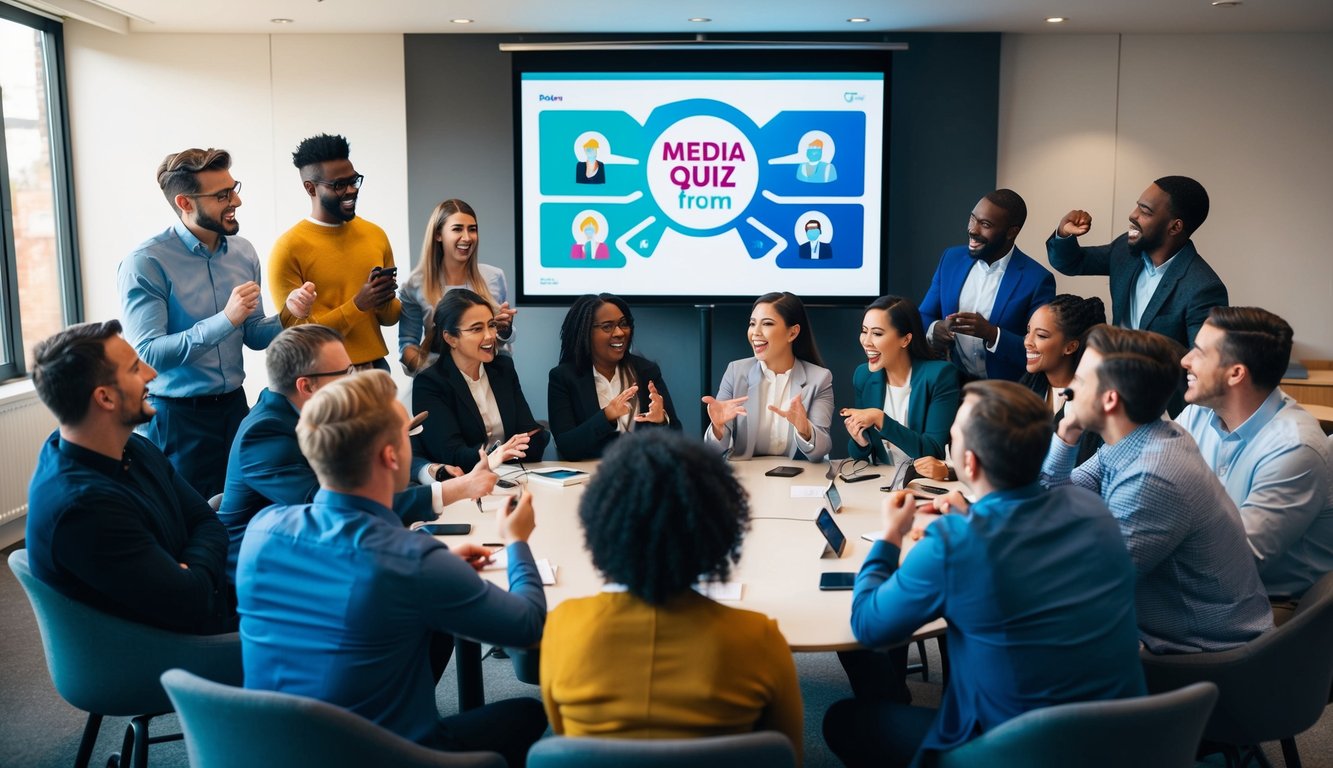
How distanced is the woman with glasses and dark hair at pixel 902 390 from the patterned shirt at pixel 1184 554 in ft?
4.48

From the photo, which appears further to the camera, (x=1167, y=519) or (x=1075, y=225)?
(x=1075, y=225)

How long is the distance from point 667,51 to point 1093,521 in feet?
14.7

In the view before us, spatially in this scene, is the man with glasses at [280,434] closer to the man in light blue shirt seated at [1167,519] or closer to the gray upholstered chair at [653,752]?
the gray upholstered chair at [653,752]

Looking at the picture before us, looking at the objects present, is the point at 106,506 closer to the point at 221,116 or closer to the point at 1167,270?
the point at 1167,270

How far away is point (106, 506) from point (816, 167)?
4.41 meters

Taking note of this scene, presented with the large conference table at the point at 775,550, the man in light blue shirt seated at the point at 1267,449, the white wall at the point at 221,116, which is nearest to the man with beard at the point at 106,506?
the large conference table at the point at 775,550

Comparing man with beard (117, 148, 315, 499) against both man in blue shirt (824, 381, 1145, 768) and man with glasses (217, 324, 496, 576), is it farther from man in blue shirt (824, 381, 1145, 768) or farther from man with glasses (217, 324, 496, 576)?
man in blue shirt (824, 381, 1145, 768)

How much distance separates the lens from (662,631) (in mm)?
1751

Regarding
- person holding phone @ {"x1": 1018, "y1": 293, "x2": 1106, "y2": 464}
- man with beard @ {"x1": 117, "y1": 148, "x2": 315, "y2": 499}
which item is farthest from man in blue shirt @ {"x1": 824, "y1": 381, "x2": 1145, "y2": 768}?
man with beard @ {"x1": 117, "y1": 148, "x2": 315, "y2": 499}

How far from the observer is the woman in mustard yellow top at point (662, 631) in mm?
1722

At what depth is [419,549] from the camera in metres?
1.94

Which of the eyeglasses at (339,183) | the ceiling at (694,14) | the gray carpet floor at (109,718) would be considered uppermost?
the ceiling at (694,14)

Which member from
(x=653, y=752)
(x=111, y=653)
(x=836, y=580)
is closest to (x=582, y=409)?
(x=836, y=580)

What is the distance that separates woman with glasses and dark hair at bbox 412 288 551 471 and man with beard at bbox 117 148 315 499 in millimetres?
591
